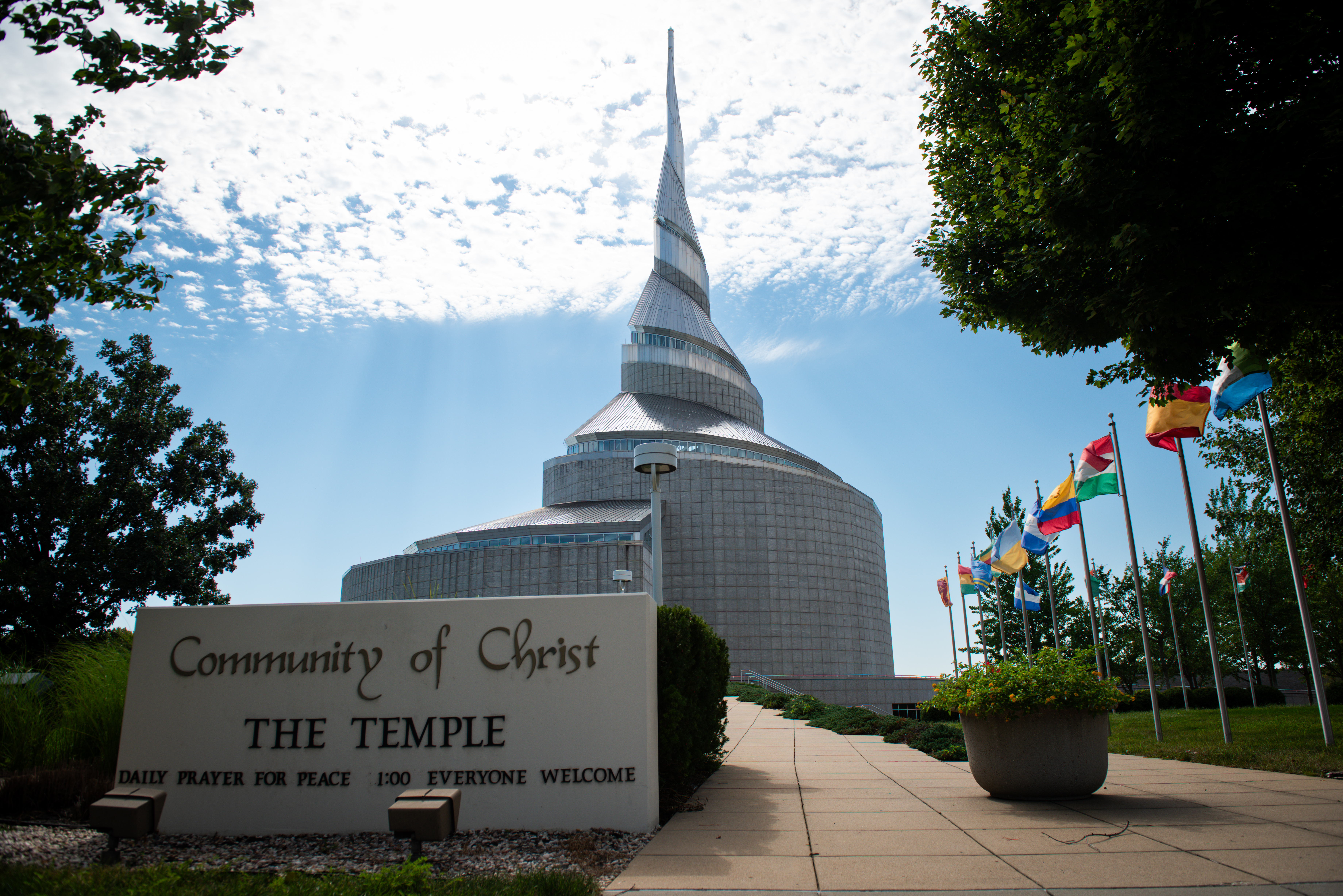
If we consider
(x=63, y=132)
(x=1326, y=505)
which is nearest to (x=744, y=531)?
(x=1326, y=505)

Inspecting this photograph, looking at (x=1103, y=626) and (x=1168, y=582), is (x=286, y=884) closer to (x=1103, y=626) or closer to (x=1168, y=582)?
(x=1168, y=582)

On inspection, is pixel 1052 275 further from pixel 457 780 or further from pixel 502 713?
pixel 457 780

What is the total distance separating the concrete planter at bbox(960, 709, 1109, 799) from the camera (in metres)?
7.90

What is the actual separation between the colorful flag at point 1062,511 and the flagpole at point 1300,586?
5215 millimetres

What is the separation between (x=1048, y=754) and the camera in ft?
25.9

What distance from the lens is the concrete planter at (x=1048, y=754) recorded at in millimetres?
7898

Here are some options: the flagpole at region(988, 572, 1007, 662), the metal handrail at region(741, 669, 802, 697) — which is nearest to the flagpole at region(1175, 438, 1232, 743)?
the flagpole at region(988, 572, 1007, 662)

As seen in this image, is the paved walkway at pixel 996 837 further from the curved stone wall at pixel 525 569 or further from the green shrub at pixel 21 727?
the curved stone wall at pixel 525 569

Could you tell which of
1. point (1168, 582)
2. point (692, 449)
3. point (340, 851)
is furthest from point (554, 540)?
point (340, 851)

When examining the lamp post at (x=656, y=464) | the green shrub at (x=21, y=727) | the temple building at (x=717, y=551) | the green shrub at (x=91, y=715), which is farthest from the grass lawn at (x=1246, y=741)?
the temple building at (x=717, y=551)

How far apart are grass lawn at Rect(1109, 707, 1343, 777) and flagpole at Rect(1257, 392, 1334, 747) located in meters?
0.38

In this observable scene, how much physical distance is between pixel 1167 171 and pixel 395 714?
9.04 metres

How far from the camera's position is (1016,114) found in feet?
29.5

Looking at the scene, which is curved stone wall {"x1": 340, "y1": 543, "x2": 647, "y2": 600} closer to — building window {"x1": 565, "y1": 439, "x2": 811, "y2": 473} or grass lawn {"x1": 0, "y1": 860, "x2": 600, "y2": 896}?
building window {"x1": 565, "y1": 439, "x2": 811, "y2": 473}
